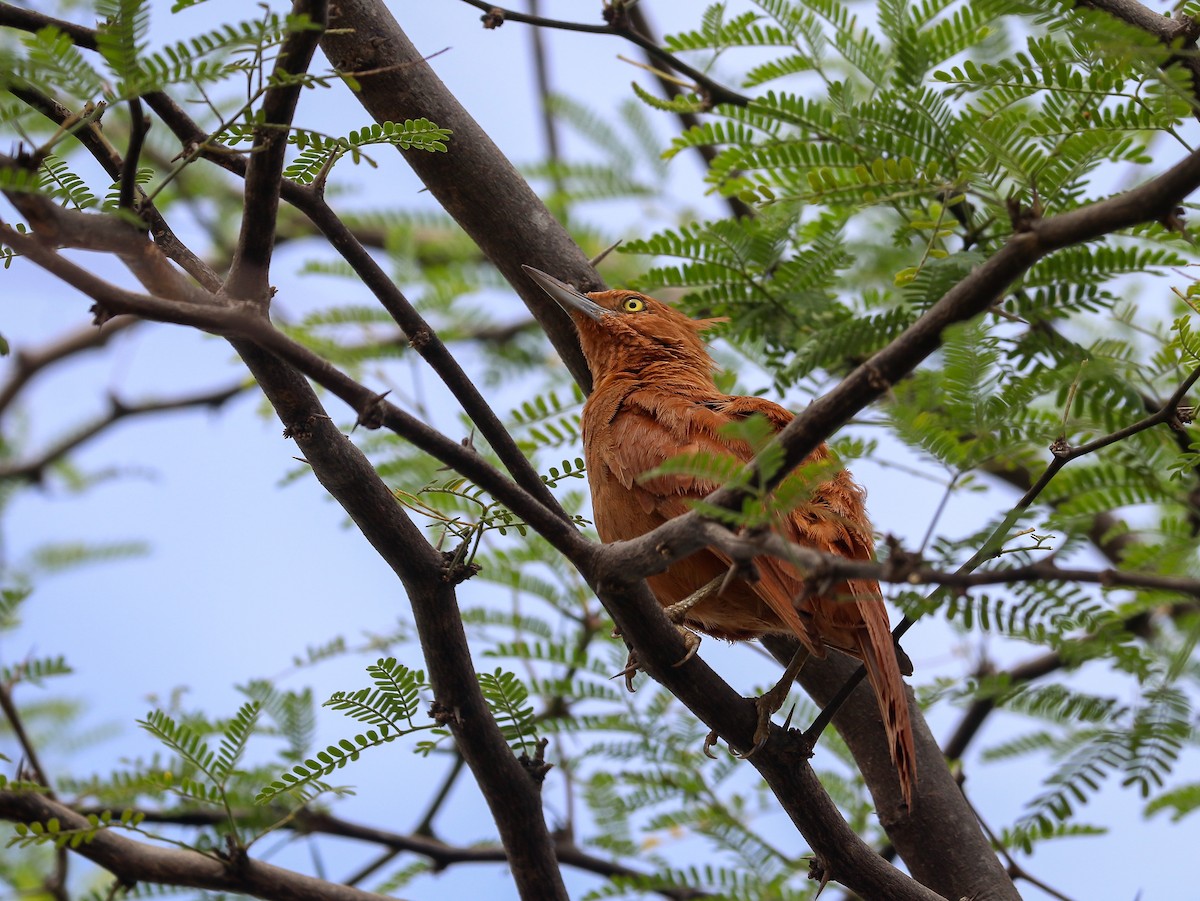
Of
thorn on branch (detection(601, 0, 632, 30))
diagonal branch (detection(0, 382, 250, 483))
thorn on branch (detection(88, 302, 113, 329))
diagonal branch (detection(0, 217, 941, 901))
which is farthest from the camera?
diagonal branch (detection(0, 382, 250, 483))

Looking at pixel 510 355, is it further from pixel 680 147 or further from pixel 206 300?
pixel 206 300

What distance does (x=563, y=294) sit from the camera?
4945mm

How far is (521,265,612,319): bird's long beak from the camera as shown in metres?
4.85

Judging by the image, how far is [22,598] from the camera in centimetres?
491

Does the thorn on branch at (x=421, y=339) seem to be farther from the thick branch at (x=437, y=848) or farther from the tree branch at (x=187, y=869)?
the thick branch at (x=437, y=848)

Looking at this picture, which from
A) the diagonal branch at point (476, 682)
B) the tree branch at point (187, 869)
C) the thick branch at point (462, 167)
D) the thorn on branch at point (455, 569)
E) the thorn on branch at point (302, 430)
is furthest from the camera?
the thick branch at point (462, 167)

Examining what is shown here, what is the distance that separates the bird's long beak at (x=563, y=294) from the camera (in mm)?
4852

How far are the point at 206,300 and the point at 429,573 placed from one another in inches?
49.1

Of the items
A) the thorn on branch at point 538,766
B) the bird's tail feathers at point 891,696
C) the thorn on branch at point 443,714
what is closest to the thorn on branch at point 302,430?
the thorn on branch at point 443,714

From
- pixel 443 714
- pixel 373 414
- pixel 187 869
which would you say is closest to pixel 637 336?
pixel 443 714

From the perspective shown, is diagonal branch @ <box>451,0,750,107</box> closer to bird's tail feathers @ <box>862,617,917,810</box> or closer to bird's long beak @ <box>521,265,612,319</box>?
bird's long beak @ <box>521,265,612,319</box>

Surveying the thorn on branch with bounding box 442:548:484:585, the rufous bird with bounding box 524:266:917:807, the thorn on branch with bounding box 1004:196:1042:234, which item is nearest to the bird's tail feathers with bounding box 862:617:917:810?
the rufous bird with bounding box 524:266:917:807

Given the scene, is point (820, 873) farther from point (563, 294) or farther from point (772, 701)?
point (563, 294)

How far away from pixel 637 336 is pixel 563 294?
55cm
